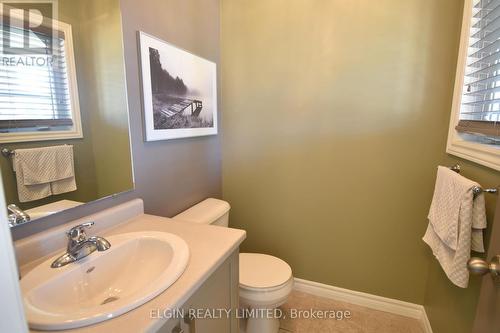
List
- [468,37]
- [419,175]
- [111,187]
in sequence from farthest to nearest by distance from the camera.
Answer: [419,175]
[468,37]
[111,187]

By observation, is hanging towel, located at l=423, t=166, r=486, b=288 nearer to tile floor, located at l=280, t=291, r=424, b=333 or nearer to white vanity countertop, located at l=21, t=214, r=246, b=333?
tile floor, located at l=280, t=291, r=424, b=333

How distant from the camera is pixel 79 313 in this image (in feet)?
2.05

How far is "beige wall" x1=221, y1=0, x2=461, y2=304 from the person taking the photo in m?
1.56

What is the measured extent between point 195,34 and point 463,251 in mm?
1776

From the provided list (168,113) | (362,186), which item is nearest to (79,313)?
(168,113)

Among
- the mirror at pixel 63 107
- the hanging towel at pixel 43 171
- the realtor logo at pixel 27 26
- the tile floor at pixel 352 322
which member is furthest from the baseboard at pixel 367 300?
the realtor logo at pixel 27 26

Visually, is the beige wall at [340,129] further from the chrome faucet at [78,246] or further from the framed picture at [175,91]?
the chrome faucet at [78,246]

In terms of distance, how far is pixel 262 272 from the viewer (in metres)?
1.59

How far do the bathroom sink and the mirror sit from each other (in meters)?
0.24

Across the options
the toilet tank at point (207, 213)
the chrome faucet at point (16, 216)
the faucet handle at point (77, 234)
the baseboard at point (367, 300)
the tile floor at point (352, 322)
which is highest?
the chrome faucet at point (16, 216)

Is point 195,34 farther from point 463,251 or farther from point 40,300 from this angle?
point 463,251

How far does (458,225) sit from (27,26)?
1726 millimetres

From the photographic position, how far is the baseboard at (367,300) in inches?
69.4

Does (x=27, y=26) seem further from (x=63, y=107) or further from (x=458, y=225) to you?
(x=458, y=225)
